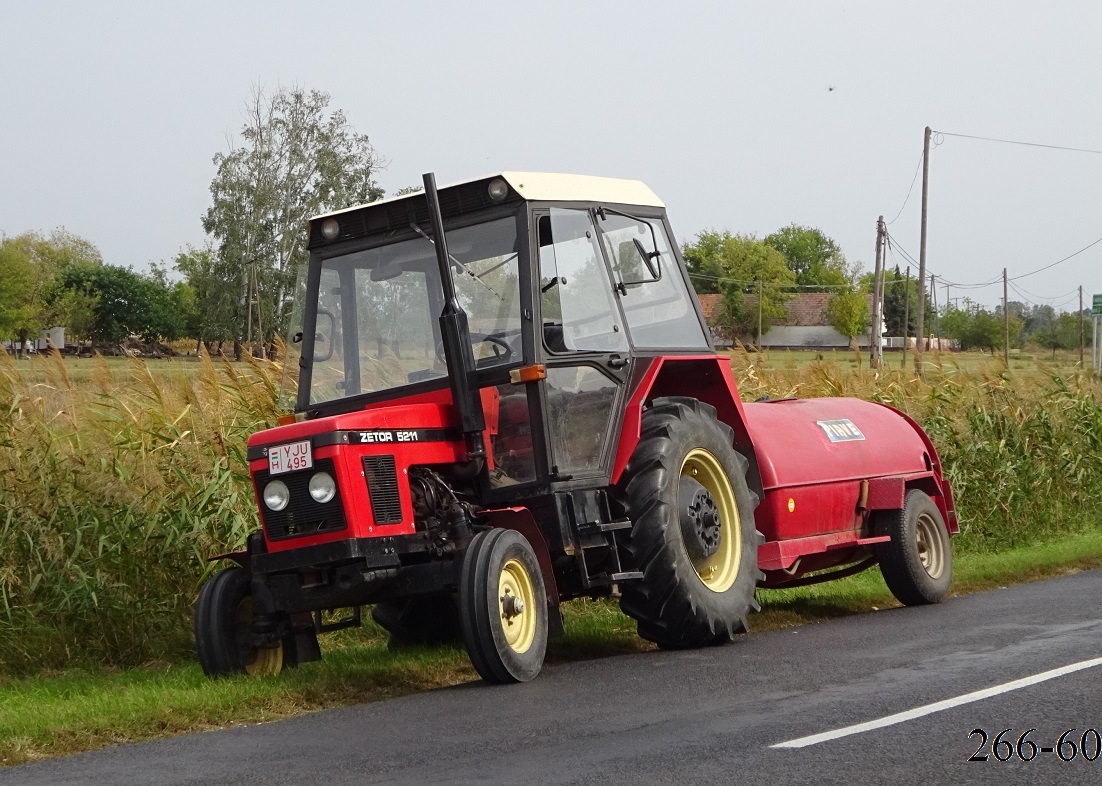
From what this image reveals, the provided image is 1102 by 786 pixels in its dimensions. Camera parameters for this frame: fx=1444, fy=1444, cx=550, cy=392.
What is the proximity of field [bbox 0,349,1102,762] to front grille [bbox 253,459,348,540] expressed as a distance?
81 cm

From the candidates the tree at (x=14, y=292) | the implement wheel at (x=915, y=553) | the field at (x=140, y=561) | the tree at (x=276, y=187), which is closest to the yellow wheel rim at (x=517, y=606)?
the field at (x=140, y=561)

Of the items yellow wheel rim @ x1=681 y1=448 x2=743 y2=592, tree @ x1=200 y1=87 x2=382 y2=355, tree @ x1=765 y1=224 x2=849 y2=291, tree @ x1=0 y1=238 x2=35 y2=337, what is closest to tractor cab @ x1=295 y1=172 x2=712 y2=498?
yellow wheel rim @ x1=681 y1=448 x2=743 y2=592

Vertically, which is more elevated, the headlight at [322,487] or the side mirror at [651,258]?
the side mirror at [651,258]

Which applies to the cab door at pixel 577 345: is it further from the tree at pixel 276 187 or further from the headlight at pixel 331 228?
the tree at pixel 276 187

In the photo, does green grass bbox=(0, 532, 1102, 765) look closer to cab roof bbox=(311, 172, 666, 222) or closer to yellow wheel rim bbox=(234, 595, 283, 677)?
yellow wheel rim bbox=(234, 595, 283, 677)

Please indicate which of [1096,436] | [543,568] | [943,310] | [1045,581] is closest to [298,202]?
[1096,436]

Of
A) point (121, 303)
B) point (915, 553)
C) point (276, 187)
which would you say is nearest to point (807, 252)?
point (121, 303)

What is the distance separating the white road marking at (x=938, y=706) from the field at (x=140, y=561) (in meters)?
2.82

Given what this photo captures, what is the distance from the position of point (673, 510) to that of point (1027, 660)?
2167 millimetres

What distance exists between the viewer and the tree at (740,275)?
11094cm

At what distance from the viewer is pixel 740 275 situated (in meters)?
116

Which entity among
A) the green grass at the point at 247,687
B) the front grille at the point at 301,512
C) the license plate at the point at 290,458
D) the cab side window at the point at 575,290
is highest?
the cab side window at the point at 575,290

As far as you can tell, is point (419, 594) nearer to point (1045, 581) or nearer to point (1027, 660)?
point (1027, 660)

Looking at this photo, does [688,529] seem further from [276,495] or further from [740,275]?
[740,275]
